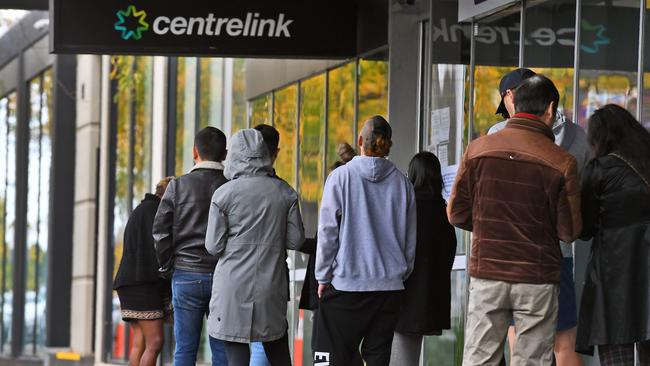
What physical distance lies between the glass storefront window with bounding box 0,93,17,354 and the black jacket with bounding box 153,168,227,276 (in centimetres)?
2357

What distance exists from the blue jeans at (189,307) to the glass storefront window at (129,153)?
13.1m

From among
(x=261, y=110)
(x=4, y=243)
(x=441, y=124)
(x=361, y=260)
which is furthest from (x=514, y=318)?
(x=4, y=243)

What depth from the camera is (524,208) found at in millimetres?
7512

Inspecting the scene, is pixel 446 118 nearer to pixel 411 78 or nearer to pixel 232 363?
pixel 411 78

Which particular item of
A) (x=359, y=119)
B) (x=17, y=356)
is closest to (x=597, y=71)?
(x=359, y=119)

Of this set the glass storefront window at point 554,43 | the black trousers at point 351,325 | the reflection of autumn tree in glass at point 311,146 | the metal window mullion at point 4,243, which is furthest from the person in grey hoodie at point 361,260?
the metal window mullion at point 4,243

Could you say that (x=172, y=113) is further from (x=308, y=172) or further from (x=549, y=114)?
(x=549, y=114)

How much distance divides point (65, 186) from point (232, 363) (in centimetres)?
1766

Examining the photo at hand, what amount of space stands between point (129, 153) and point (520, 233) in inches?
698

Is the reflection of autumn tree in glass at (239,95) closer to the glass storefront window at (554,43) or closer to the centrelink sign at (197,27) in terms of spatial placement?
the centrelink sign at (197,27)

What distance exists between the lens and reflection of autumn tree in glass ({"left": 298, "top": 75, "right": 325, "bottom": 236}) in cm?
1697

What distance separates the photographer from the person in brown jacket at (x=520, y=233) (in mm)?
7500

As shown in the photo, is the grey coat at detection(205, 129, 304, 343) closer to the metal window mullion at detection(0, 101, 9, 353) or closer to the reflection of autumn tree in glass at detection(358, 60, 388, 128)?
the reflection of autumn tree in glass at detection(358, 60, 388, 128)


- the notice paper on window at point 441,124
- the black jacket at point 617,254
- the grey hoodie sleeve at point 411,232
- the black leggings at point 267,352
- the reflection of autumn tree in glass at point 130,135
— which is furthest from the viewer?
the reflection of autumn tree in glass at point 130,135
